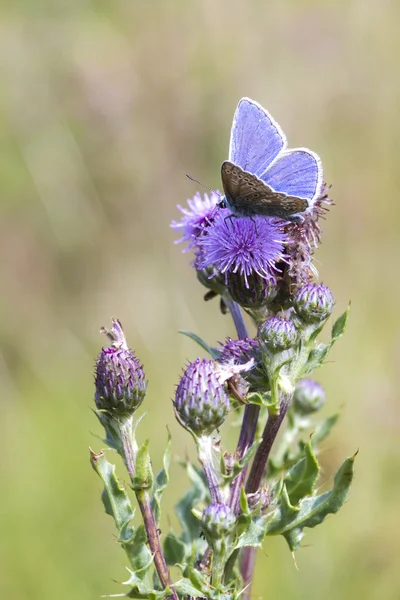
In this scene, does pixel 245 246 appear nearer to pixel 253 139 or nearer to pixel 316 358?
pixel 253 139

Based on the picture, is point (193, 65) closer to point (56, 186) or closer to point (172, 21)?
point (172, 21)

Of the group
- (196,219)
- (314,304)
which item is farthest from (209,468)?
(196,219)

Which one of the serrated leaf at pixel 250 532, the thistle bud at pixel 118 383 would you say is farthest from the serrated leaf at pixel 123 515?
the serrated leaf at pixel 250 532

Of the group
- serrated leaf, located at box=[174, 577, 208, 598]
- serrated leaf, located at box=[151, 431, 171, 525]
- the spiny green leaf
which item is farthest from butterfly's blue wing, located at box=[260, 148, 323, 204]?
serrated leaf, located at box=[174, 577, 208, 598]

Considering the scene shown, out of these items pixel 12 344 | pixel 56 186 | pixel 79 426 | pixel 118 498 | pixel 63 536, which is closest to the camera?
pixel 118 498

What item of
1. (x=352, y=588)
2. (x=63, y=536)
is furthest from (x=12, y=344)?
(x=352, y=588)

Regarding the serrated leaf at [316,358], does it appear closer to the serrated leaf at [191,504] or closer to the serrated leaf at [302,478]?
the serrated leaf at [302,478]
